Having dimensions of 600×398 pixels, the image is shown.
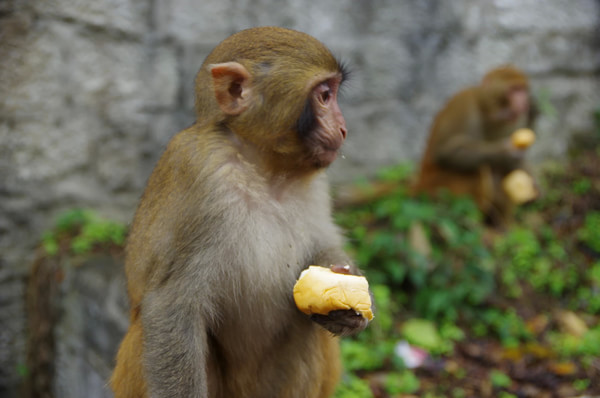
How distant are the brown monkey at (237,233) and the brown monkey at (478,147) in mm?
3847

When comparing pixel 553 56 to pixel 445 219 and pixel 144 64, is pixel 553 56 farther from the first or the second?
pixel 144 64

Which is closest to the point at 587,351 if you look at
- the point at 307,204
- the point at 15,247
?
the point at 307,204

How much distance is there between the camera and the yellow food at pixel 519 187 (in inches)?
235

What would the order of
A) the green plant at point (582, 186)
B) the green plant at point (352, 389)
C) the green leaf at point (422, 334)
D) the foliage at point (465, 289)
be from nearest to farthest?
the green plant at point (352, 389)
the foliage at point (465, 289)
the green leaf at point (422, 334)
the green plant at point (582, 186)

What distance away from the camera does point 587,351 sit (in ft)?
15.3

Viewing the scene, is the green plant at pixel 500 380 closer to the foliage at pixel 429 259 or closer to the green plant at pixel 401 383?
the green plant at pixel 401 383

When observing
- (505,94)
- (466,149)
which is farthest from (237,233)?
(505,94)

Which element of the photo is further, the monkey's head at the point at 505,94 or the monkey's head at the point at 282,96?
the monkey's head at the point at 505,94

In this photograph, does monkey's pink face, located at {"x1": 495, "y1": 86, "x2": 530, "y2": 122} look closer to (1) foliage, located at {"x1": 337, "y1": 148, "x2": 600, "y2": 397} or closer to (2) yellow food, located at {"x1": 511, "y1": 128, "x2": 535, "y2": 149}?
(2) yellow food, located at {"x1": 511, "y1": 128, "x2": 535, "y2": 149}

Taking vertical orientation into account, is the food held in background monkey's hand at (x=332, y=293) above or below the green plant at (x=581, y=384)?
above

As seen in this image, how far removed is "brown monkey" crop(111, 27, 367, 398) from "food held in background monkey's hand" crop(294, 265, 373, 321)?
7 cm

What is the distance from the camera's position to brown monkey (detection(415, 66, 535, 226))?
6.23 m

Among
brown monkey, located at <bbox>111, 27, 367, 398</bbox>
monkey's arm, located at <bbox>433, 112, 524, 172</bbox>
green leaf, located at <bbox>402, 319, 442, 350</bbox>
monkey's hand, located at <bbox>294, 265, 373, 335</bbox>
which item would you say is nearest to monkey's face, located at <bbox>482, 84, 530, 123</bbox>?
monkey's arm, located at <bbox>433, 112, 524, 172</bbox>

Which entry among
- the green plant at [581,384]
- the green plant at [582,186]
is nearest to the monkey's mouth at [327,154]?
the green plant at [581,384]
